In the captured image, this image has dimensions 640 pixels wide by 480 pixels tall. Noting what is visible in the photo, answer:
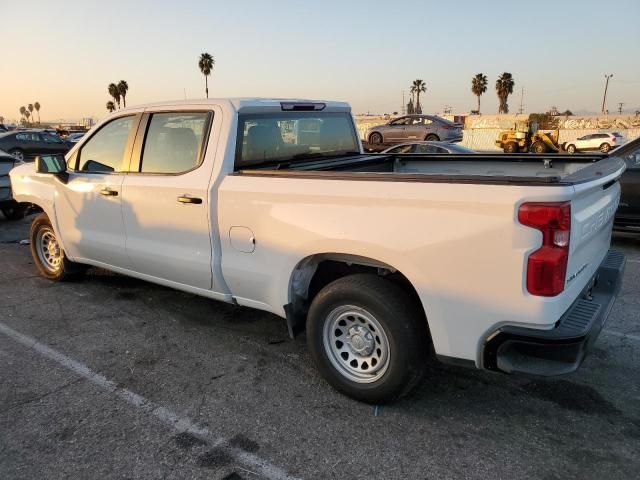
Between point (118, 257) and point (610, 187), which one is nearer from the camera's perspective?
point (610, 187)

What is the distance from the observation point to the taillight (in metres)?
2.39

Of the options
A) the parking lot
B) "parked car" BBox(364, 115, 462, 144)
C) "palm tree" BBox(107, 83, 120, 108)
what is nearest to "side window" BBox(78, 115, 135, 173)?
the parking lot

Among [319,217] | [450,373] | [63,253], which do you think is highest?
[319,217]

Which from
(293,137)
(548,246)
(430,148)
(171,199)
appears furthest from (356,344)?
(430,148)

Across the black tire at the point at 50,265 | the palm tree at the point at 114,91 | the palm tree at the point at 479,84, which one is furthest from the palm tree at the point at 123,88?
the black tire at the point at 50,265

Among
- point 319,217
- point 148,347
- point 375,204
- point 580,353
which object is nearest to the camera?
point 580,353

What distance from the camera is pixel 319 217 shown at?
309 centimetres

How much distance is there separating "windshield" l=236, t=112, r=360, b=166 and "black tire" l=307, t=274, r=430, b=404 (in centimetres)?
130

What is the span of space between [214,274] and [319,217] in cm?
112

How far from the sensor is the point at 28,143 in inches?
840

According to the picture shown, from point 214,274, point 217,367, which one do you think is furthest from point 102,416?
point 214,274

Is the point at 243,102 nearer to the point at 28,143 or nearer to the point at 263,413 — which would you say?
the point at 263,413

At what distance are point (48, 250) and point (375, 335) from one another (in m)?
4.42

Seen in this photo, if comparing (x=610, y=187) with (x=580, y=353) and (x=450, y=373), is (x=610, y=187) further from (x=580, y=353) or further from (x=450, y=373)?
(x=450, y=373)
